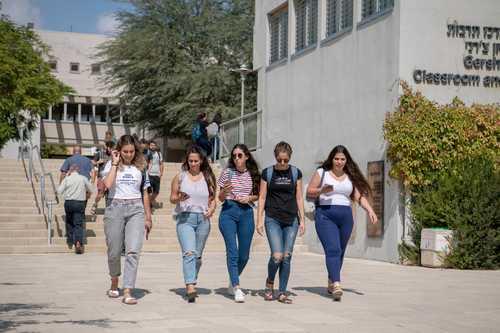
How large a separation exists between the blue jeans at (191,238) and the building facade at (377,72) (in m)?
7.77

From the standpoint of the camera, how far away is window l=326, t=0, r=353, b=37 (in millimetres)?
20797

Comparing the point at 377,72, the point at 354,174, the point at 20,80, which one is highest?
the point at 20,80

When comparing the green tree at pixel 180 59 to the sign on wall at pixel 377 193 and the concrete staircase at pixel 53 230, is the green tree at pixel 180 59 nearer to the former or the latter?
the concrete staircase at pixel 53 230

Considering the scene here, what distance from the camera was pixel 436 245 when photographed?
16250mm

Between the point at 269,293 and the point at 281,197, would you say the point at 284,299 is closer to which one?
the point at 269,293

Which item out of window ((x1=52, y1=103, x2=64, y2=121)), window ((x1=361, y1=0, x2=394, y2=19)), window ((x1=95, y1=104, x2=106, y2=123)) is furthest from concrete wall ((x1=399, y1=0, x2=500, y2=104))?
window ((x1=52, y1=103, x2=64, y2=121))

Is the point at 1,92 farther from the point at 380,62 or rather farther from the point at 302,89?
the point at 380,62

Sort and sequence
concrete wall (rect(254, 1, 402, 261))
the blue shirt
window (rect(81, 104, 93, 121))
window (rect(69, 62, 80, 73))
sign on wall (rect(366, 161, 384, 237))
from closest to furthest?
concrete wall (rect(254, 1, 402, 261)), sign on wall (rect(366, 161, 384, 237)), the blue shirt, window (rect(69, 62, 80, 73)), window (rect(81, 104, 93, 121))

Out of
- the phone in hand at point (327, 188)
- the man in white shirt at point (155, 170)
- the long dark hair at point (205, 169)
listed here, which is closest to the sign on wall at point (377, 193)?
the man in white shirt at point (155, 170)

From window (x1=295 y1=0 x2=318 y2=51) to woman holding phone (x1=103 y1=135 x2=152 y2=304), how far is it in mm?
12609

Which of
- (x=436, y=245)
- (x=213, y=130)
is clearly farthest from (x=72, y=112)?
(x=436, y=245)

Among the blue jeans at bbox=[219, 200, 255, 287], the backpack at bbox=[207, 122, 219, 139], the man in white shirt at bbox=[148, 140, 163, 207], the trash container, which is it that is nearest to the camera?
the blue jeans at bbox=[219, 200, 255, 287]

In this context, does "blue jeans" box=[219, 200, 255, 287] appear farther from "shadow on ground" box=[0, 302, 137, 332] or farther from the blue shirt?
the blue shirt

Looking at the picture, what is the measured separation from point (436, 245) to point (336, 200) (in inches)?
225
